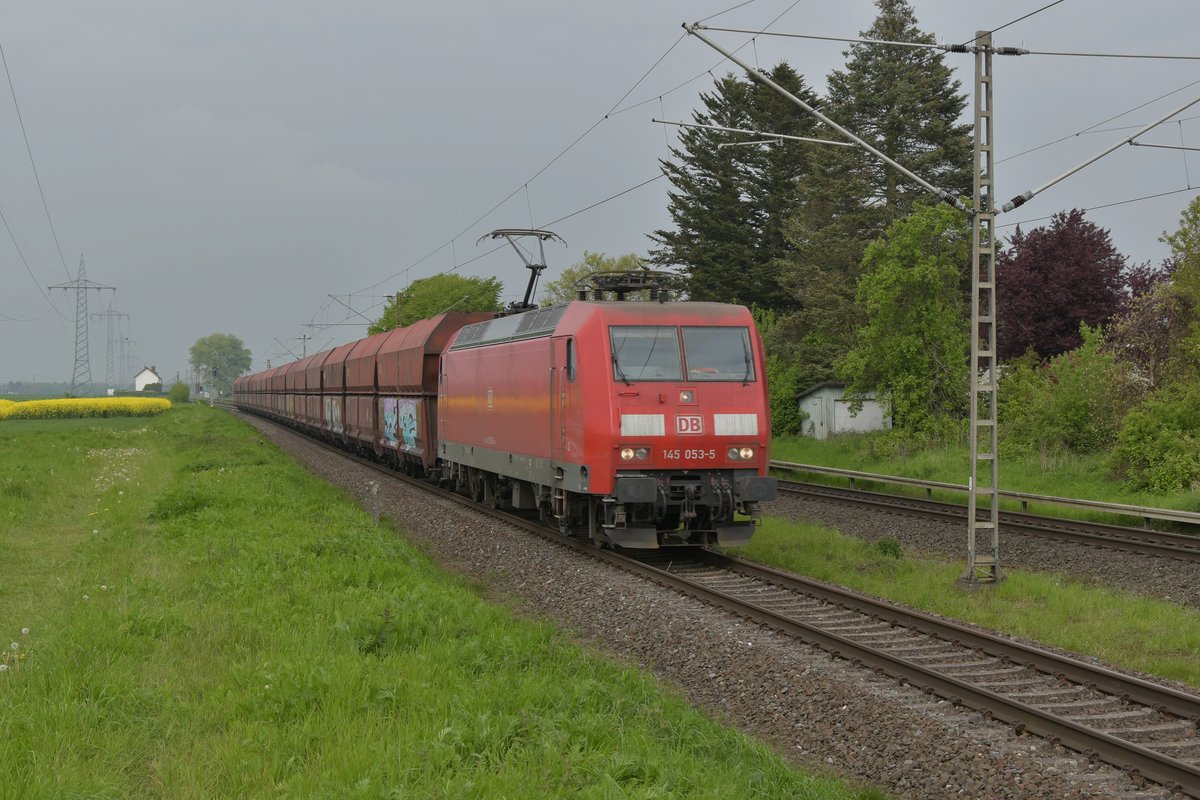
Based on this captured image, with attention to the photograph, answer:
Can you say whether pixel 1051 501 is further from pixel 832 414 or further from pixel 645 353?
pixel 832 414

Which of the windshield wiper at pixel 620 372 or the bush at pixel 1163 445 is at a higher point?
the windshield wiper at pixel 620 372

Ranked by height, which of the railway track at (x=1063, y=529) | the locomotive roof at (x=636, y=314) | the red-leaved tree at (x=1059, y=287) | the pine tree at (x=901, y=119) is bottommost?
the railway track at (x=1063, y=529)

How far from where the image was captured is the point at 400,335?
29.2 m

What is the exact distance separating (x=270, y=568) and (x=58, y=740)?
542 centimetres

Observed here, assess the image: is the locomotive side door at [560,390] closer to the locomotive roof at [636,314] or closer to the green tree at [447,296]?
the locomotive roof at [636,314]

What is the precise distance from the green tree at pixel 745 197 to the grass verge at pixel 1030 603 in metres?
30.1

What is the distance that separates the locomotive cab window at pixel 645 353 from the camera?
13641 millimetres

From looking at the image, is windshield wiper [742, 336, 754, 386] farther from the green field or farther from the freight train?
the green field

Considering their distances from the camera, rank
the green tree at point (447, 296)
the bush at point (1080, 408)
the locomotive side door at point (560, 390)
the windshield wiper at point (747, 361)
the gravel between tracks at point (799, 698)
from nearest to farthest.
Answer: the gravel between tracks at point (799, 698)
the windshield wiper at point (747, 361)
the locomotive side door at point (560, 390)
the bush at point (1080, 408)
the green tree at point (447, 296)

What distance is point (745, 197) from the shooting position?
46.2 m

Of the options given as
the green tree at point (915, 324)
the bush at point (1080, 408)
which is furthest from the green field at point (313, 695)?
the green tree at point (915, 324)

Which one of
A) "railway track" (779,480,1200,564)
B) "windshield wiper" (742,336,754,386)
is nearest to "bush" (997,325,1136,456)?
"railway track" (779,480,1200,564)

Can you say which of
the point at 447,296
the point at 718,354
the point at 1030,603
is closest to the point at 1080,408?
the point at 718,354

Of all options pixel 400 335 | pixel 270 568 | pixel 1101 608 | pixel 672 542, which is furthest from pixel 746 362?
pixel 400 335
